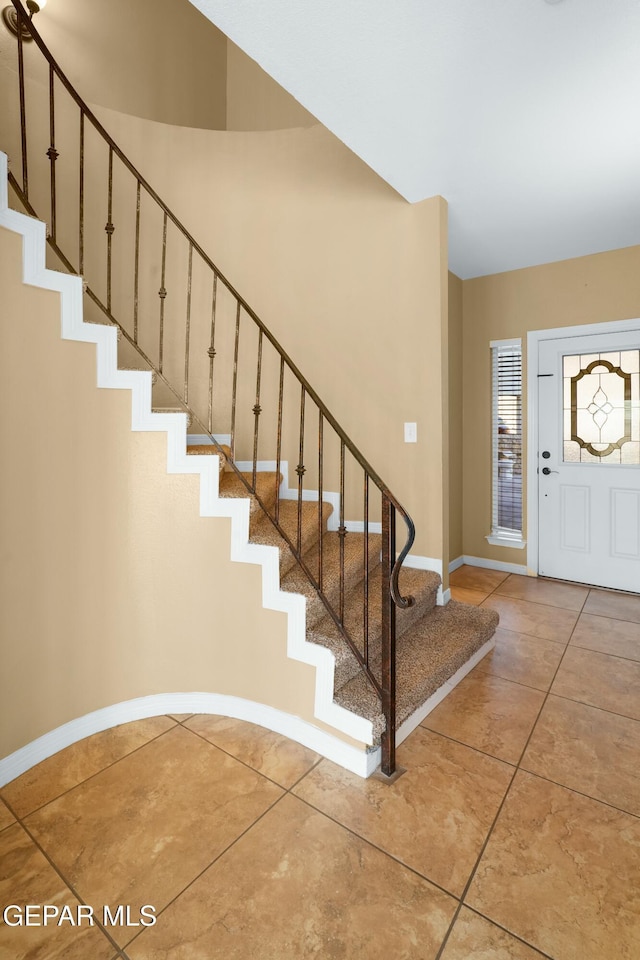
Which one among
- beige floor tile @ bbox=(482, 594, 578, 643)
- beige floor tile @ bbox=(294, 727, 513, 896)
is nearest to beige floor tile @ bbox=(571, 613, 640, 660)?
beige floor tile @ bbox=(482, 594, 578, 643)

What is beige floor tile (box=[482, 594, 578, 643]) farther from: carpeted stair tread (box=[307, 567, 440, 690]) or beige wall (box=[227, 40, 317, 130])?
beige wall (box=[227, 40, 317, 130])

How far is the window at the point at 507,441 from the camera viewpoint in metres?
4.26

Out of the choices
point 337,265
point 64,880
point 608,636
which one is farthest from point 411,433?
point 64,880

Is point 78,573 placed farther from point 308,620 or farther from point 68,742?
point 308,620

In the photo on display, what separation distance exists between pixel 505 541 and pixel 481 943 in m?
3.42

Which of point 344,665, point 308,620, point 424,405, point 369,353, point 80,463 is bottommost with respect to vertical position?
point 344,665

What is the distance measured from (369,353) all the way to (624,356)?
7.01 feet

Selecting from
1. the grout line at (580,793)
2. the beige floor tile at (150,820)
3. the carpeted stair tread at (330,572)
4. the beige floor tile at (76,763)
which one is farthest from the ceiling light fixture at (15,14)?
the grout line at (580,793)

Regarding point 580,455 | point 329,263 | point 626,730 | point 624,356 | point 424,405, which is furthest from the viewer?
point 580,455

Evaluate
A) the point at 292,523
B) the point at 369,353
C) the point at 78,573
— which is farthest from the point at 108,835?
the point at 369,353

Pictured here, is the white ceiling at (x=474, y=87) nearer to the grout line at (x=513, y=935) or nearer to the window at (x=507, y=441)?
the window at (x=507, y=441)

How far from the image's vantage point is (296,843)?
5.07 ft

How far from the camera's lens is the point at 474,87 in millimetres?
1974

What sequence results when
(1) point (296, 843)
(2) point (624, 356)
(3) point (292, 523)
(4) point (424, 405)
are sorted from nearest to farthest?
1. (1) point (296, 843)
2. (3) point (292, 523)
3. (4) point (424, 405)
4. (2) point (624, 356)
